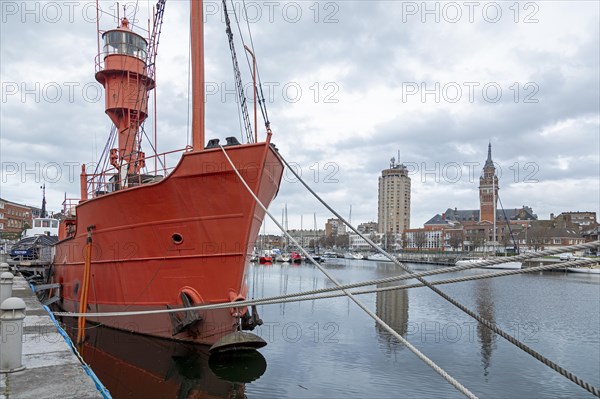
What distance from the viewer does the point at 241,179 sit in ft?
27.6

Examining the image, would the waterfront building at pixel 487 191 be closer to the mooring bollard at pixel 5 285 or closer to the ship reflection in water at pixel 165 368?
the ship reflection in water at pixel 165 368

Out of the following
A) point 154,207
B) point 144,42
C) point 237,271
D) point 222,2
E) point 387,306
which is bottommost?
point 387,306

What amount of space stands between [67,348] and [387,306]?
16973 mm

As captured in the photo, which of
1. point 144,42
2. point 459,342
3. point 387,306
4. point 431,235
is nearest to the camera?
point 459,342

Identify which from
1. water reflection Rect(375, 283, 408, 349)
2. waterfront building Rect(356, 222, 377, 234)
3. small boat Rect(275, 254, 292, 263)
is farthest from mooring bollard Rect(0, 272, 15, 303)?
waterfront building Rect(356, 222, 377, 234)

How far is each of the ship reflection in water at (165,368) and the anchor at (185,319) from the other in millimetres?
763

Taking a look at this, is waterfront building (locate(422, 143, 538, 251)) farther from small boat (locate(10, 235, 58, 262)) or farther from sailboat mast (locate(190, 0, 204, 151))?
sailboat mast (locate(190, 0, 204, 151))

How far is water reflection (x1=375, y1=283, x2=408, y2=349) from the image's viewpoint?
44.7 ft

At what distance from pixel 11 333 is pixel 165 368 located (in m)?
5.29

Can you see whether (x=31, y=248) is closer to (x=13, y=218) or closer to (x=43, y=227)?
(x=43, y=227)

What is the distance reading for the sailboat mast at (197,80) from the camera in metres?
9.89

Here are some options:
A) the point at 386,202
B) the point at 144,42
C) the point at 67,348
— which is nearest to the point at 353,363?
the point at 67,348

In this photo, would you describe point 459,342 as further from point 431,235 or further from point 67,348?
point 431,235

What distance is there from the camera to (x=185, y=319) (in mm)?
9211
